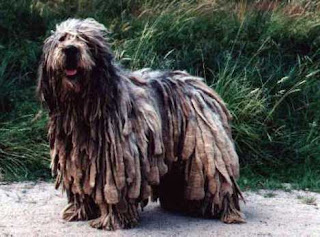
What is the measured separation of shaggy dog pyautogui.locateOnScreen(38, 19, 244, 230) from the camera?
18.2 feet

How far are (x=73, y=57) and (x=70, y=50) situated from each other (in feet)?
0.17

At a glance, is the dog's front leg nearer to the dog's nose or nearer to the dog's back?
the dog's back

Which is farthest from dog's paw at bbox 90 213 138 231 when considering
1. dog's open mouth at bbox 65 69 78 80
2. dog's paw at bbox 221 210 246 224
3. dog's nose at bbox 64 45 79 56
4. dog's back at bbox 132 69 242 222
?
dog's nose at bbox 64 45 79 56

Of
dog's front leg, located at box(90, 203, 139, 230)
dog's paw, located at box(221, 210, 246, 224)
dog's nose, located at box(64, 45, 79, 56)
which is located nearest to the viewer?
dog's nose, located at box(64, 45, 79, 56)

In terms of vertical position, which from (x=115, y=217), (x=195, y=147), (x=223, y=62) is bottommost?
(x=115, y=217)

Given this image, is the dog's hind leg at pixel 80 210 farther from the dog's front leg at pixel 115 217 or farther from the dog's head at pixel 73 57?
the dog's head at pixel 73 57

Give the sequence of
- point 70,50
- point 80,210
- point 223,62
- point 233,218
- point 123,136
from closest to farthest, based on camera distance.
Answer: point 70,50 → point 123,136 → point 80,210 → point 233,218 → point 223,62

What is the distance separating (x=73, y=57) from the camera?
5.41m

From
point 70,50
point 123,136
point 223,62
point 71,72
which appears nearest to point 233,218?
point 123,136

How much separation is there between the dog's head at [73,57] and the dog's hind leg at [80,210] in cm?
83

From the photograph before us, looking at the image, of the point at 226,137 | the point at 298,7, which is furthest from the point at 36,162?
the point at 298,7

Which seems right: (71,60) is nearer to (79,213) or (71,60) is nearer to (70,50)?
(70,50)

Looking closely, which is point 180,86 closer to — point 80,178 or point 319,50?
point 80,178

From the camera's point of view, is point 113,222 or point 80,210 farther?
point 80,210
